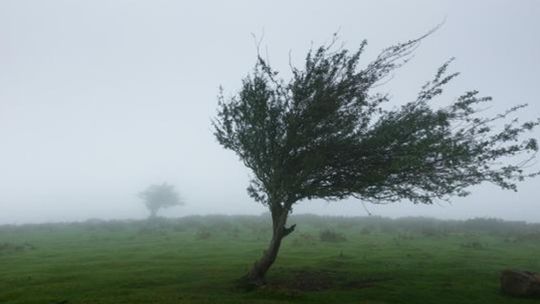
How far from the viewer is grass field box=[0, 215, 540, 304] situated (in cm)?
2202

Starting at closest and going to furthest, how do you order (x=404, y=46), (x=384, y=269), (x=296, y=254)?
(x=404, y=46), (x=384, y=269), (x=296, y=254)

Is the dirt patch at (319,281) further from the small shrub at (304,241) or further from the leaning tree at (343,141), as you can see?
the small shrub at (304,241)

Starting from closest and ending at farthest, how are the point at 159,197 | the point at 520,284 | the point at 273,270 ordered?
1. the point at 520,284
2. the point at 273,270
3. the point at 159,197

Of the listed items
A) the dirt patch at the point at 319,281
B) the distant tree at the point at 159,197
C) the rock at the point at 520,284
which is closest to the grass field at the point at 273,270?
the dirt patch at the point at 319,281

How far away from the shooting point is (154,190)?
461 feet

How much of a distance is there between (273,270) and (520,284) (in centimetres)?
1404

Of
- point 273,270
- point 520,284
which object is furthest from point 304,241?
point 520,284

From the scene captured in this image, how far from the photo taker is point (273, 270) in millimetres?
29438

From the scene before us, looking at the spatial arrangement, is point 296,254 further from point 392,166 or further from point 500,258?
point 392,166

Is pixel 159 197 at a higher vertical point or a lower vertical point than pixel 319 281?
higher

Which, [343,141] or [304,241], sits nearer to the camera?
[343,141]

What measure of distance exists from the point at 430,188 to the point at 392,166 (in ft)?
13.9

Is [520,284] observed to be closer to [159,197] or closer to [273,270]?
[273,270]

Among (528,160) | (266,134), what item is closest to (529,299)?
(528,160)
